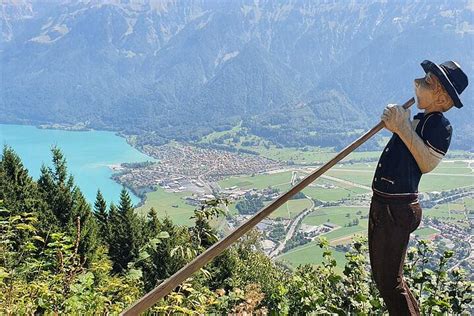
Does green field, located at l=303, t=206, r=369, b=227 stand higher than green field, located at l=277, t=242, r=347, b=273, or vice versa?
green field, located at l=303, t=206, r=369, b=227

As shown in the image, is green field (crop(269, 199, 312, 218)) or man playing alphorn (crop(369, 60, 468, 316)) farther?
green field (crop(269, 199, 312, 218))

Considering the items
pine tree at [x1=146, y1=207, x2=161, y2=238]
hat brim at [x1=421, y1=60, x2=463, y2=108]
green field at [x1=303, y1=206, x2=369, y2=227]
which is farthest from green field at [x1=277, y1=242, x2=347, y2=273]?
hat brim at [x1=421, y1=60, x2=463, y2=108]

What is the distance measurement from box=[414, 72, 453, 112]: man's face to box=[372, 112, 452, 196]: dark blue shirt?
54 mm

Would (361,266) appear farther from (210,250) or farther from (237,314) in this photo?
(210,250)

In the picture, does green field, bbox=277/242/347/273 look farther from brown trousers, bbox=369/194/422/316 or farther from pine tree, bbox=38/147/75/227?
brown trousers, bbox=369/194/422/316

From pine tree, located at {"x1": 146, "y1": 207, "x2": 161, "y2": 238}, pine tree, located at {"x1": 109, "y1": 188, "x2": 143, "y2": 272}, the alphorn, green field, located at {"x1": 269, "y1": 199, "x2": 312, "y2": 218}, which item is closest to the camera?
the alphorn

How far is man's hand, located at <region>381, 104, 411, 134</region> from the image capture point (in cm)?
316

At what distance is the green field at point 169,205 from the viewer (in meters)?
71.0

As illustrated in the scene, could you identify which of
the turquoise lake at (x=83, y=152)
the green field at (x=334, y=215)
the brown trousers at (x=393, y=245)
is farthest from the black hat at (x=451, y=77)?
the turquoise lake at (x=83, y=152)

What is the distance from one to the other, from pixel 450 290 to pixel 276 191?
72.5m

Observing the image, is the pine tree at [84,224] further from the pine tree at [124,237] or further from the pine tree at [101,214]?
the pine tree at [101,214]

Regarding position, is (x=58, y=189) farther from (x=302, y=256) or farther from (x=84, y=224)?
(x=302, y=256)

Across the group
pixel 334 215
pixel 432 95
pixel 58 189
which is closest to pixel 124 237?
pixel 58 189

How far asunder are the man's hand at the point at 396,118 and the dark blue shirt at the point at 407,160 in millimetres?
80
